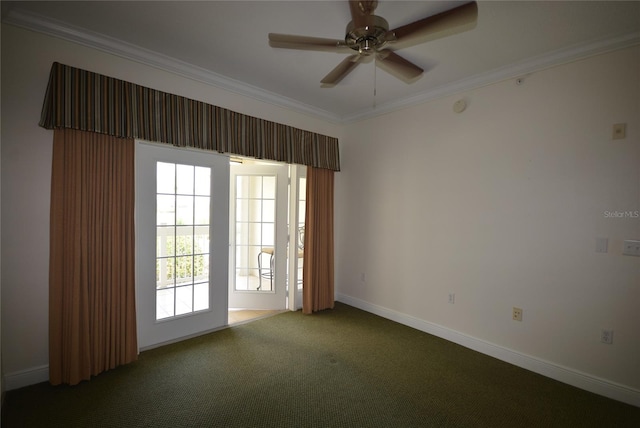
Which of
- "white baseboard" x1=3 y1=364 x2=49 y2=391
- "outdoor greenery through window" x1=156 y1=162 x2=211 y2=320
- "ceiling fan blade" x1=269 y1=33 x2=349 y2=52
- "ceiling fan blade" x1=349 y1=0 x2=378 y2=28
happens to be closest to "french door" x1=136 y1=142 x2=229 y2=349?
"outdoor greenery through window" x1=156 y1=162 x2=211 y2=320

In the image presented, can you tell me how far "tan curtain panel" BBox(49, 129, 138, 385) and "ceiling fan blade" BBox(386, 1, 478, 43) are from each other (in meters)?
2.39

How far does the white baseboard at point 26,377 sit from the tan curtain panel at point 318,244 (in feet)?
8.54

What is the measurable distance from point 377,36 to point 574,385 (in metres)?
3.22

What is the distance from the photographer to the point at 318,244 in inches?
163

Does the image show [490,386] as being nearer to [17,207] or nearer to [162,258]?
[162,258]

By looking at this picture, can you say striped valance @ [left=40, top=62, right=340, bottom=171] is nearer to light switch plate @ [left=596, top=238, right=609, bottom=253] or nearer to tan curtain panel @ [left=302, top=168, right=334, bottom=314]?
tan curtain panel @ [left=302, top=168, right=334, bottom=314]

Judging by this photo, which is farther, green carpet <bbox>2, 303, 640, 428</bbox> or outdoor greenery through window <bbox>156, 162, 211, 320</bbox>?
outdoor greenery through window <bbox>156, 162, 211, 320</bbox>

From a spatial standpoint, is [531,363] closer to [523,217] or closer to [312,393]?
[523,217]

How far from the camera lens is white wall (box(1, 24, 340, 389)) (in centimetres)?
218

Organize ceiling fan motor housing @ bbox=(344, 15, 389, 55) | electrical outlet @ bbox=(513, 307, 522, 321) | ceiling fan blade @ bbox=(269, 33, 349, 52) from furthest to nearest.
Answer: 1. electrical outlet @ bbox=(513, 307, 522, 321)
2. ceiling fan blade @ bbox=(269, 33, 349, 52)
3. ceiling fan motor housing @ bbox=(344, 15, 389, 55)

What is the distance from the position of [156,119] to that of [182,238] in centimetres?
122

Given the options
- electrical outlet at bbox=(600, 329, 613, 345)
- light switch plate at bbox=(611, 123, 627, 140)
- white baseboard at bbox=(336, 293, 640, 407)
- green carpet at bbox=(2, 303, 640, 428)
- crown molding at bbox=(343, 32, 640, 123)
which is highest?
crown molding at bbox=(343, 32, 640, 123)

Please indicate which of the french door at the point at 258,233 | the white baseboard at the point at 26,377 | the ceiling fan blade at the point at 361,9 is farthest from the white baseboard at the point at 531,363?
the white baseboard at the point at 26,377

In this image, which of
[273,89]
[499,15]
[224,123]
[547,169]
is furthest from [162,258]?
[547,169]
